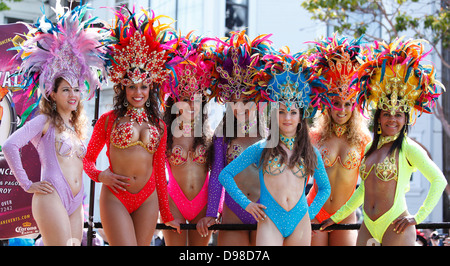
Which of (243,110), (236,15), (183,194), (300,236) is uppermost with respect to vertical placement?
(236,15)

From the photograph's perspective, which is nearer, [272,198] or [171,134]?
[272,198]

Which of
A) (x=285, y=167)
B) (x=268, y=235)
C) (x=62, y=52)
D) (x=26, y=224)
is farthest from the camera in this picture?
(x=26, y=224)

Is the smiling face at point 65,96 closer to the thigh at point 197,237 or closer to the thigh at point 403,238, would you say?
the thigh at point 197,237

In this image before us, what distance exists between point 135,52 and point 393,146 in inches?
88.4

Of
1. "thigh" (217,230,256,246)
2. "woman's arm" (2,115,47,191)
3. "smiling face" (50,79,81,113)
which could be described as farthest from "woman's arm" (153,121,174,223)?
"woman's arm" (2,115,47,191)

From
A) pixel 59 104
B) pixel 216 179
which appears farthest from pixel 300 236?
pixel 59 104

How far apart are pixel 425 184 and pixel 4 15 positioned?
11572 millimetres

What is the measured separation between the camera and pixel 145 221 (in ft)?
14.7

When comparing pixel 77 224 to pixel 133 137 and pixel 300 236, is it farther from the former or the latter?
pixel 300 236

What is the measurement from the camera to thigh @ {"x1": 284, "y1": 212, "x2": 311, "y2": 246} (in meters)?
4.13

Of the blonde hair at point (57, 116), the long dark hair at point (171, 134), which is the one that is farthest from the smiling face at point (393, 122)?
the blonde hair at point (57, 116)

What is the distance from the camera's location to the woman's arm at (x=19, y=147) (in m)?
4.25

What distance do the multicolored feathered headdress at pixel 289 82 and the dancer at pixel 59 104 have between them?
1378mm

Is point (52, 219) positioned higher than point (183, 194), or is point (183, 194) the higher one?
point (183, 194)
